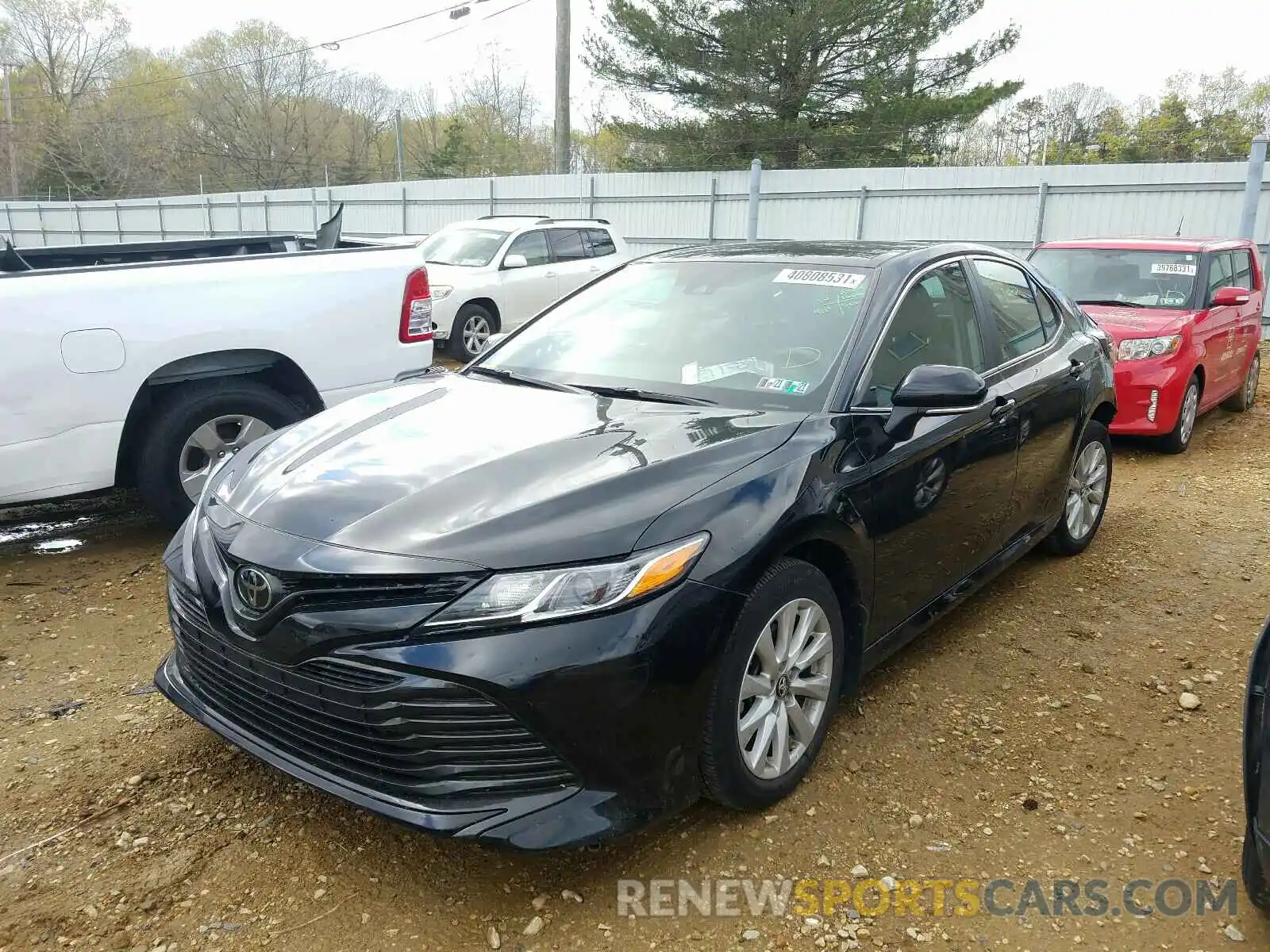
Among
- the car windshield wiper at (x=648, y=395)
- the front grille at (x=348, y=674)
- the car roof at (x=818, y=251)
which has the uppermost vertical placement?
→ the car roof at (x=818, y=251)

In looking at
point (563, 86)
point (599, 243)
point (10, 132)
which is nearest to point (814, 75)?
point (563, 86)

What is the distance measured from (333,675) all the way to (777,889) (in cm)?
126

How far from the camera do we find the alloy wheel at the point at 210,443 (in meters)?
4.80

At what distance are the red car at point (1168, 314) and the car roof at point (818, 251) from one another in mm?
3285

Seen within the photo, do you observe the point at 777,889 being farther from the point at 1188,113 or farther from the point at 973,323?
the point at 1188,113

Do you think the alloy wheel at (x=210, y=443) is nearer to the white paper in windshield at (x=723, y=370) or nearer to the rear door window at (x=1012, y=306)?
the white paper in windshield at (x=723, y=370)

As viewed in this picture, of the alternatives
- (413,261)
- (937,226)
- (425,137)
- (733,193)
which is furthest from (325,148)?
(413,261)

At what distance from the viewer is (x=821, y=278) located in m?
3.51

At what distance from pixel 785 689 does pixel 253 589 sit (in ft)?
4.76

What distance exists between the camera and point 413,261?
5.50 meters

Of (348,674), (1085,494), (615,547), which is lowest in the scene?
(1085,494)

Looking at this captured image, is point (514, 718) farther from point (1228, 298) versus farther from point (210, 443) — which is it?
point (1228, 298)

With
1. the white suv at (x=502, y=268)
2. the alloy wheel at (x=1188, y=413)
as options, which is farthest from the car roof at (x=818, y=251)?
the white suv at (x=502, y=268)

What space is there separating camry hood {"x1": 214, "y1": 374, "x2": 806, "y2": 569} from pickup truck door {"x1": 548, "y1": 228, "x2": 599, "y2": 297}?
9.62 m
